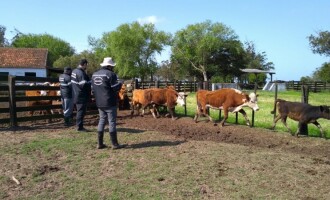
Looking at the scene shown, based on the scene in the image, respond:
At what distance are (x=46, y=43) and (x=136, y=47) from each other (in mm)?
34503

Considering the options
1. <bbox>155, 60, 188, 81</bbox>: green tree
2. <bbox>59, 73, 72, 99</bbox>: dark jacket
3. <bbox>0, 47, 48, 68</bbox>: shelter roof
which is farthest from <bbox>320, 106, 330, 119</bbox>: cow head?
<bbox>155, 60, 188, 81</bbox>: green tree

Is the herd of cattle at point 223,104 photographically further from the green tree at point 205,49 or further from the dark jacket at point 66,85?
the green tree at point 205,49

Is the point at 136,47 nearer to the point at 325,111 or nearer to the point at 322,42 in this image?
the point at 322,42

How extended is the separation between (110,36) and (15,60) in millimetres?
17082

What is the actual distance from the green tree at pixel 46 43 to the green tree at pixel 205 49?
32.5 metres

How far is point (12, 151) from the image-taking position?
25.0 ft

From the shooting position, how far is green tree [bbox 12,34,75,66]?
293 ft

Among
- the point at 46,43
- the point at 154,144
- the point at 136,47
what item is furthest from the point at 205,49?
the point at 154,144

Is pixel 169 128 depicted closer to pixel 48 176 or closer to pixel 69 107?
pixel 69 107

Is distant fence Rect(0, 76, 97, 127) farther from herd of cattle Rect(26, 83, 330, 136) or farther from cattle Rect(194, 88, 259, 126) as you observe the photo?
cattle Rect(194, 88, 259, 126)

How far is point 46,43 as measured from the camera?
294 feet

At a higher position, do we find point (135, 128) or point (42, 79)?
point (42, 79)

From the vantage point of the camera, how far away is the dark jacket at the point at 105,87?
307 inches

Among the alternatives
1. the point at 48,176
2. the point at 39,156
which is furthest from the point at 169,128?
the point at 48,176
